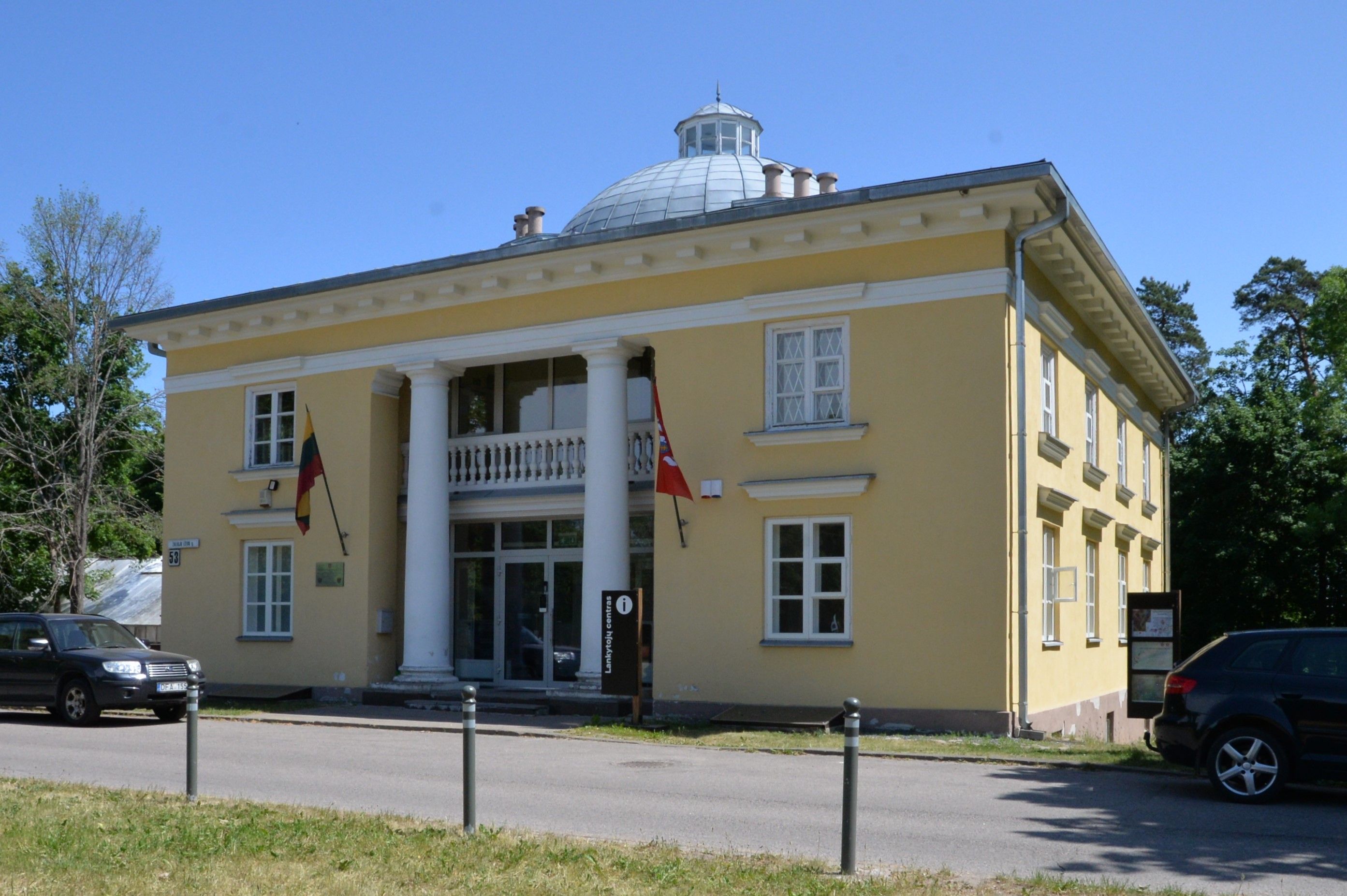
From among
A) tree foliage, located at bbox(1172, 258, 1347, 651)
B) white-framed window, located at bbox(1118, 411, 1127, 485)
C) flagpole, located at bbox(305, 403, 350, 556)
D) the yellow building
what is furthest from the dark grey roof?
tree foliage, located at bbox(1172, 258, 1347, 651)

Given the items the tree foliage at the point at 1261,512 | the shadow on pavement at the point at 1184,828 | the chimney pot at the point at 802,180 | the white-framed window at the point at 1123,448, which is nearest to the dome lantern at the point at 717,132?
the chimney pot at the point at 802,180

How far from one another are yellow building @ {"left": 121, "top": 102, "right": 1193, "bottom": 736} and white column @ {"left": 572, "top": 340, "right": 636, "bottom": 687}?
→ 5 centimetres

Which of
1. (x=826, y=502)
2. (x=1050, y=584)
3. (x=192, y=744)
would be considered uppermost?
(x=826, y=502)

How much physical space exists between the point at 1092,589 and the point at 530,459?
941 centimetres

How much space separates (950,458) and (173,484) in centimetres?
1462

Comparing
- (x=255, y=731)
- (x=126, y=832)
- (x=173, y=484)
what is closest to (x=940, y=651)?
(x=255, y=731)

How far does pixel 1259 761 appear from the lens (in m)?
10.8

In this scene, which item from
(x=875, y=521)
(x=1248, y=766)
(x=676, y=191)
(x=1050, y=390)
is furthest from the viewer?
(x=676, y=191)

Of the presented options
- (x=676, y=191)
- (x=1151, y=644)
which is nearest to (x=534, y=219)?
(x=676, y=191)

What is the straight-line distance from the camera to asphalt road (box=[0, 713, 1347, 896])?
852 cm

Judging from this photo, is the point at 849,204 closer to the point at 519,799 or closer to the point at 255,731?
the point at 519,799

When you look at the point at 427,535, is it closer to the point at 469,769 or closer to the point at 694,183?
the point at 694,183

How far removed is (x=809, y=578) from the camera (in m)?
17.6

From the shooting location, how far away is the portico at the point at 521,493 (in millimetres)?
19438
